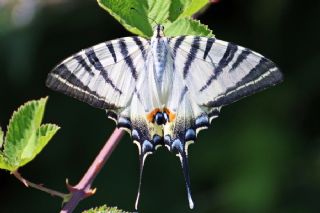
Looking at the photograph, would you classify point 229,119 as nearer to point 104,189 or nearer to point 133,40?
point 104,189

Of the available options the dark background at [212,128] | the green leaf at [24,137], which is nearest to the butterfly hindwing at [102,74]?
the green leaf at [24,137]

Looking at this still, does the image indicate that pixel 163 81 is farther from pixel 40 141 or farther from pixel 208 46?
pixel 40 141

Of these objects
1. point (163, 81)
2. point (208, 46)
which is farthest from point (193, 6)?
point (163, 81)

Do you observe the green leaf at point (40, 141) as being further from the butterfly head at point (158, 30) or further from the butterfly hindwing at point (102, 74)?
the butterfly head at point (158, 30)

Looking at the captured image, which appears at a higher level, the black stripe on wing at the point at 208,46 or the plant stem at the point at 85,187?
the black stripe on wing at the point at 208,46

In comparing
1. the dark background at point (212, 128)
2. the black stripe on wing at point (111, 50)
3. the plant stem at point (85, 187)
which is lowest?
the dark background at point (212, 128)

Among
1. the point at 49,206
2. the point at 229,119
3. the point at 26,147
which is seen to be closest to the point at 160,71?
the point at 26,147

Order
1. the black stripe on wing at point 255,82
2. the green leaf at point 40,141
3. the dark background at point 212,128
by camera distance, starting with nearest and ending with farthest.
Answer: the green leaf at point 40,141 → the black stripe on wing at point 255,82 → the dark background at point 212,128
